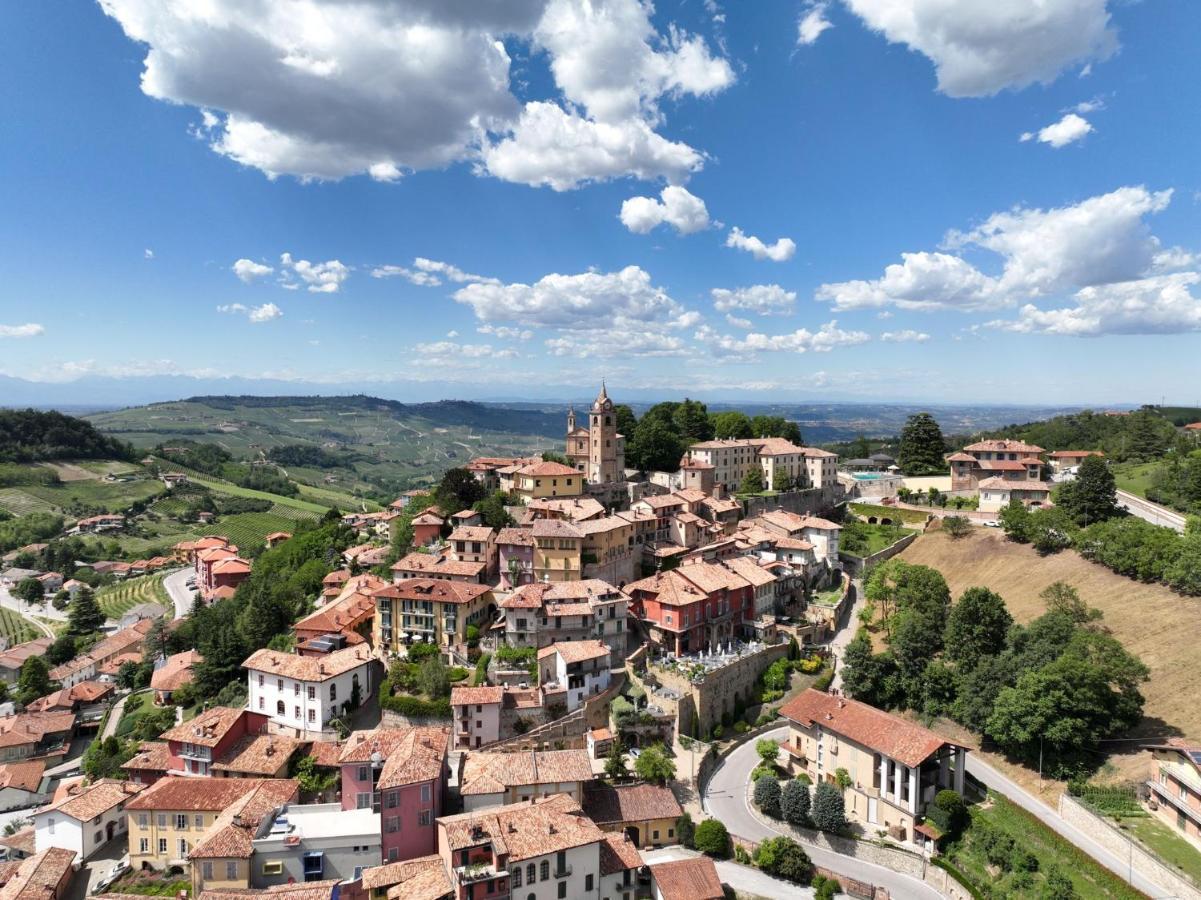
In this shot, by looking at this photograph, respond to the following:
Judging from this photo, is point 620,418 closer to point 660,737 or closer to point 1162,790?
point 660,737

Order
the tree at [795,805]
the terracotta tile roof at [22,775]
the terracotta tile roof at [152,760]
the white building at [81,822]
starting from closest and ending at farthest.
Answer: the tree at [795,805], the white building at [81,822], the terracotta tile roof at [152,760], the terracotta tile roof at [22,775]

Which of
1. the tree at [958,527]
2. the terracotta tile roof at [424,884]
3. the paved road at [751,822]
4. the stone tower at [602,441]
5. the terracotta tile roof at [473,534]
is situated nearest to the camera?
the terracotta tile roof at [424,884]

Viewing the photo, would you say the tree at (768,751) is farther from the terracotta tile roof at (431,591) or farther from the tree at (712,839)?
the terracotta tile roof at (431,591)

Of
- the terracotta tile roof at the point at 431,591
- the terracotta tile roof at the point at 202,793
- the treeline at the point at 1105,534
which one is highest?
the treeline at the point at 1105,534

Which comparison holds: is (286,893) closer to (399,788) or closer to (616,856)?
(399,788)

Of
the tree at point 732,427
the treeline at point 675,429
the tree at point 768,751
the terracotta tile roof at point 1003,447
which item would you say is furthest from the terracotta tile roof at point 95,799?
the terracotta tile roof at point 1003,447

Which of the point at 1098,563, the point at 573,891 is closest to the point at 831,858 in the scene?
the point at 573,891

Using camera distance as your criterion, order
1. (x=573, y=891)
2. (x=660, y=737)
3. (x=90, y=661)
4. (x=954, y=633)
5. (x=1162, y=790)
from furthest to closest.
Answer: (x=90, y=661) < (x=954, y=633) < (x=660, y=737) < (x=1162, y=790) < (x=573, y=891)

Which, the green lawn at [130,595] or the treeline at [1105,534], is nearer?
the treeline at [1105,534]
